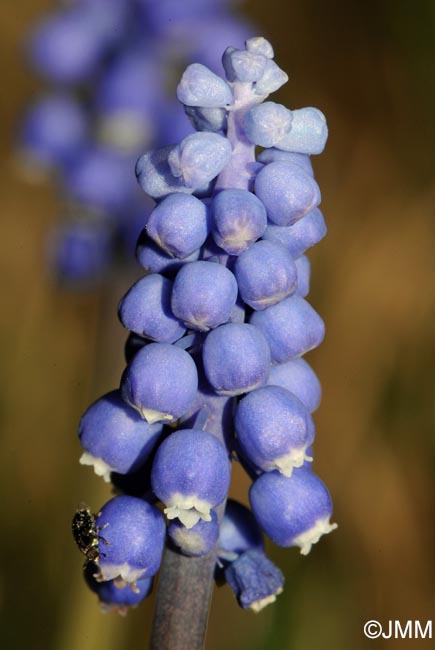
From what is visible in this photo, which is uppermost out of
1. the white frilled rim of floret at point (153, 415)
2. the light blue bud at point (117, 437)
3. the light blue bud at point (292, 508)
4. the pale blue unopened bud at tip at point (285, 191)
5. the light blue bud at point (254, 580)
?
the pale blue unopened bud at tip at point (285, 191)

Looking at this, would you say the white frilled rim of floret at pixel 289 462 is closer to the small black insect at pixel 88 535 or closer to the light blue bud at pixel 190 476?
the light blue bud at pixel 190 476

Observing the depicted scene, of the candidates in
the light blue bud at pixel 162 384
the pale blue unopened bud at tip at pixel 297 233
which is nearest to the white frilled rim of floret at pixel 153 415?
the light blue bud at pixel 162 384

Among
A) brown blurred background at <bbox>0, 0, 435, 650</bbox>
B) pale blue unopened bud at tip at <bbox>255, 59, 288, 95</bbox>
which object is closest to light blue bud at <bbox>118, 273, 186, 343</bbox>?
pale blue unopened bud at tip at <bbox>255, 59, 288, 95</bbox>

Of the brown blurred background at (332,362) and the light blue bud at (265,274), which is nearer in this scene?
the light blue bud at (265,274)

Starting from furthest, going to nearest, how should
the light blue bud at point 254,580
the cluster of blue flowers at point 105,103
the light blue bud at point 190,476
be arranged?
the cluster of blue flowers at point 105,103, the light blue bud at point 254,580, the light blue bud at point 190,476

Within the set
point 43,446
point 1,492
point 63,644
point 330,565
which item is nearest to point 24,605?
point 63,644

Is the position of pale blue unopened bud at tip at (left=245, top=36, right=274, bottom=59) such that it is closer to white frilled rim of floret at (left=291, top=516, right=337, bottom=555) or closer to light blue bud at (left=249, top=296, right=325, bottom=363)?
light blue bud at (left=249, top=296, right=325, bottom=363)

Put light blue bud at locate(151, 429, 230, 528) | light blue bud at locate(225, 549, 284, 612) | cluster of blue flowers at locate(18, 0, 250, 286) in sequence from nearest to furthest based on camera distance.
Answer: light blue bud at locate(151, 429, 230, 528) < light blue bud at locate(225, 549, 284, 612) < cluster of blue flowers at locate(18, 0, 250, 286)

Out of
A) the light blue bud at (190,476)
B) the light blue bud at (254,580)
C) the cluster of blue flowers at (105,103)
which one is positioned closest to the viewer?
the light blue bud at (190,476)

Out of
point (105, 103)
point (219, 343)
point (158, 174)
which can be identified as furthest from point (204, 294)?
point (105, 103)
